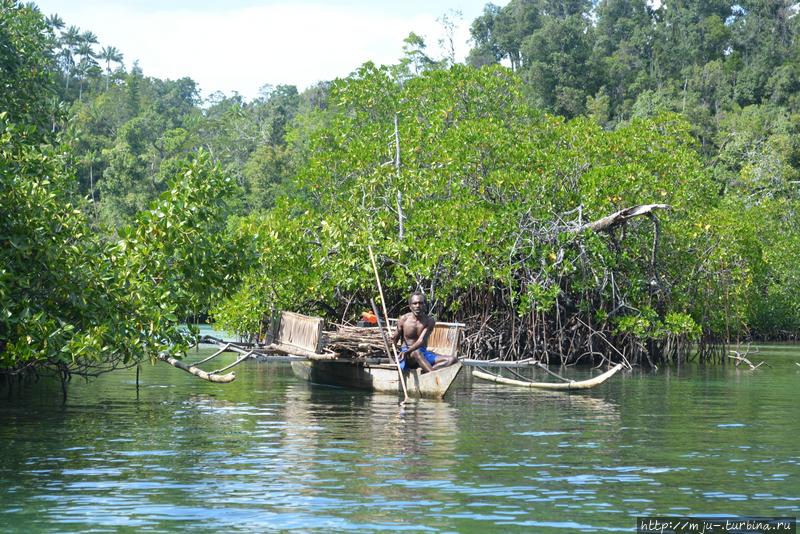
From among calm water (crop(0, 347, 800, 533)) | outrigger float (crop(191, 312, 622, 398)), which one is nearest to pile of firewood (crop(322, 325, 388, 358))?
outrigger float (crop(191, 312, 622, 398))

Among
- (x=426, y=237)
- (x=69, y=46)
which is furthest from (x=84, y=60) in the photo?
Result: (x=426, y=237)

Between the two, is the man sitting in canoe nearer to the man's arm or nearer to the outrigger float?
the man's arm

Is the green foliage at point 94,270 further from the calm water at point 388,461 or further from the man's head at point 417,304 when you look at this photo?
the man's head at point 417,304

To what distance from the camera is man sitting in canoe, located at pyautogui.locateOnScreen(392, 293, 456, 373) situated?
14.6 meters

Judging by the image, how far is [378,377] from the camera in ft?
52.3

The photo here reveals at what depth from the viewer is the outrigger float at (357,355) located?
50.4ft

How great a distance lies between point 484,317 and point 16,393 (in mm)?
9770

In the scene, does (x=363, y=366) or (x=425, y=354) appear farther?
(x=363, y=366)

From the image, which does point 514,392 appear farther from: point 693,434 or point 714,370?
point 714,370

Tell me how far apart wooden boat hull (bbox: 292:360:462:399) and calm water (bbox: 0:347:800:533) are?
279 millimetres

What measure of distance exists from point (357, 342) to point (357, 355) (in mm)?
237

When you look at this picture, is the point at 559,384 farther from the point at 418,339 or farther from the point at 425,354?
the point at 418,339

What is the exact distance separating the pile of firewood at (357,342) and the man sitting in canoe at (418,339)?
1.26 m

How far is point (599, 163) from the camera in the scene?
24.3 meters
